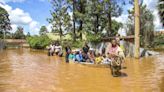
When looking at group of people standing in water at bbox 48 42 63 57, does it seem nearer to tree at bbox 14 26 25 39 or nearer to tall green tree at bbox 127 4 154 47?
tall green tree at bbox 127 4 154 47

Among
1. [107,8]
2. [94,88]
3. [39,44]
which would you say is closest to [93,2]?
[107,8]

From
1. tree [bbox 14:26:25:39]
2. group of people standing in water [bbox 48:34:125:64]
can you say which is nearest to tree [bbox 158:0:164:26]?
group of people standing in water [bbox 48:34:125:64]

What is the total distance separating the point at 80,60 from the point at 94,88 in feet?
30.2

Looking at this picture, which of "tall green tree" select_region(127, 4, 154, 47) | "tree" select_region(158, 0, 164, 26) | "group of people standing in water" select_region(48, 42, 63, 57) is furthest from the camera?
"tall green tree" select_region(127, 4, 154, 47)

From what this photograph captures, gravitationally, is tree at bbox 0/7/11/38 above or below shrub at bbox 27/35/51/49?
above

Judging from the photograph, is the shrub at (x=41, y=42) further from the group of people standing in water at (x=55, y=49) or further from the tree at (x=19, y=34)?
the tree at (x=19, y=34)

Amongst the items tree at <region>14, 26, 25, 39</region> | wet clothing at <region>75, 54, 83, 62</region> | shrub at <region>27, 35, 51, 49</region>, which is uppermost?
tree at <region>14, 26, 25, 39</region>

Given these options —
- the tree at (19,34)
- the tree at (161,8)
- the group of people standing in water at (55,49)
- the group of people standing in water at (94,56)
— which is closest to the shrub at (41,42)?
the group of people standing in water at (55,49)

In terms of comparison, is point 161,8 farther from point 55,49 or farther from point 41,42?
point 41,42

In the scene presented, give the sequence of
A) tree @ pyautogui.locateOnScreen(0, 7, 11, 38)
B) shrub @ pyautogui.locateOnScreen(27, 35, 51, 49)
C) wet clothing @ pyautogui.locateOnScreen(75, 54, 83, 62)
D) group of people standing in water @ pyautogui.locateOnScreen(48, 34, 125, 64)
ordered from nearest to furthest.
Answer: group of people standing in water @ pyautogui.locateOnScreen(48, 34, 125, 64) < wet clothing @ pyautogui.locateOnScreen(75, 54, 83, 62) < shrub @ pyautogui.locateOnScreen(27, 35, 51, 49) < tree @ pyautogui.locateOnScreen(0, 7, 11, 38)

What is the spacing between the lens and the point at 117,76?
16219mm

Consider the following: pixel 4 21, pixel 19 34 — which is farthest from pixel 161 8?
pixel 19 34

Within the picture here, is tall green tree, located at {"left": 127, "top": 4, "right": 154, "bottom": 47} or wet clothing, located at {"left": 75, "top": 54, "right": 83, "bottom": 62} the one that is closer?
wet clothing, located at {"left": 75, "top": 54, "right": 83, "bottom": 62}

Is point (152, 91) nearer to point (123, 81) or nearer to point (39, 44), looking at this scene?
point (123, 81)
